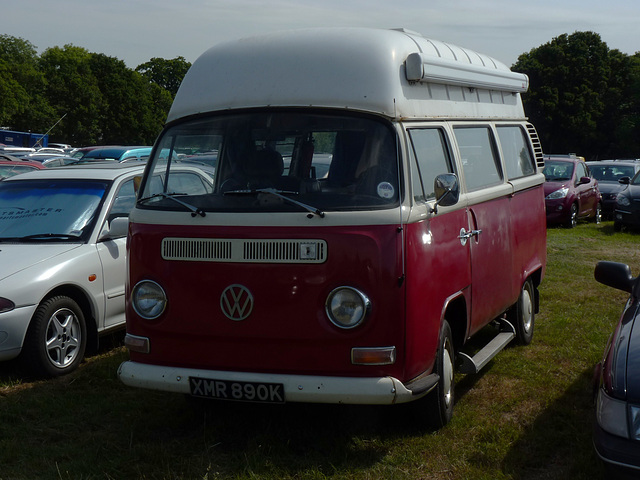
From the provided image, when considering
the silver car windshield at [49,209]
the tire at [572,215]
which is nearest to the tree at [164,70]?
the tire at [572,215]

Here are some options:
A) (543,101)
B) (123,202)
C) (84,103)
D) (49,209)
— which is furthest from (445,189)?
(84,103)

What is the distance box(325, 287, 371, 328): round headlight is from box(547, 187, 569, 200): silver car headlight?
16.1 metres

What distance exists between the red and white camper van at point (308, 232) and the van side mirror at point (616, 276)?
0.93 m

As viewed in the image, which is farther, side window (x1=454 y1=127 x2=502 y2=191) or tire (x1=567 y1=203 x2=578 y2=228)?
tire (x1=567 y1=203 x2=578 y2=228)

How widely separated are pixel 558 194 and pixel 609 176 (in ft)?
22.2

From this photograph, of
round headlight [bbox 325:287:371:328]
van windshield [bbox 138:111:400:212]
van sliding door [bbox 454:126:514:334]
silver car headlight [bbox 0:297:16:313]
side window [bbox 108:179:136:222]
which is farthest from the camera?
side window [bbox 108:179:136:222]

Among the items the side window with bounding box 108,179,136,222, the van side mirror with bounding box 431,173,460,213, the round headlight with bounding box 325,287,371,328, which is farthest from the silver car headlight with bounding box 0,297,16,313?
the van side mirror with bounding box 431,173,460,213

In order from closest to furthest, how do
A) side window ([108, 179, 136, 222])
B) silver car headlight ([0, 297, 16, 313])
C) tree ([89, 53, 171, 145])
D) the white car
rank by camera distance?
silver car headlight ([0, 297, 16, 313]) → the white car → side window ([108, 179, 136, 222]) → tree ([89, 53, 171, 145])

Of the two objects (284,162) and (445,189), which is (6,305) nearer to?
(284,162)

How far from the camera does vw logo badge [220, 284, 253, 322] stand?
5027 millimetres

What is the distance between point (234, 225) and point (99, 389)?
95.8 inches

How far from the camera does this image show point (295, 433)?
556 centimetres

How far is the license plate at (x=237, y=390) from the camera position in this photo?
4.95 meters

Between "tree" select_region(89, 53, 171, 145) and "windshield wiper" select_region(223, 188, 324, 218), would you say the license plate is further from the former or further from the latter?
"tree" select_region(89, 53, 171, 145)
